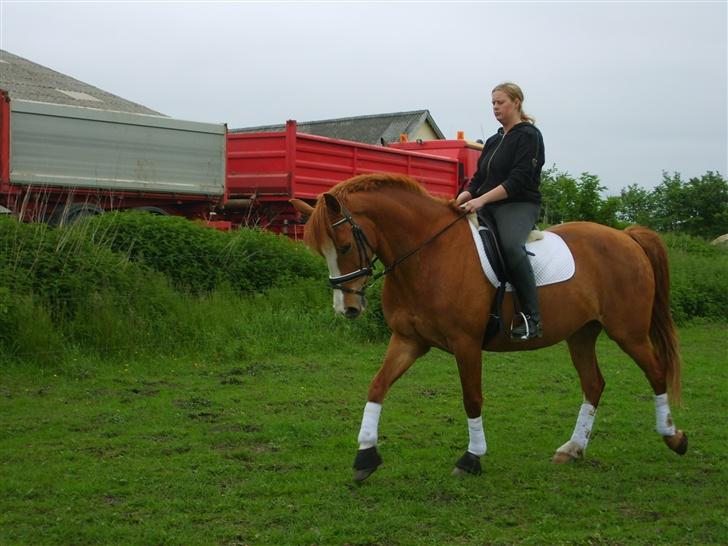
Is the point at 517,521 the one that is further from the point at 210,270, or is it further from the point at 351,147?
the point at 351,147

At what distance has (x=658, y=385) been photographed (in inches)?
291

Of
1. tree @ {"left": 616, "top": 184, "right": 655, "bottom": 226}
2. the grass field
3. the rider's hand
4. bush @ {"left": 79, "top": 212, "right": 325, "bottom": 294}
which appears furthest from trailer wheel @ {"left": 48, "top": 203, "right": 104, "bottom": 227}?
tree @ {"left": 616, "top": 184, "right": 655, "bottom": 226}

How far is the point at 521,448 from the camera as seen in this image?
754cm

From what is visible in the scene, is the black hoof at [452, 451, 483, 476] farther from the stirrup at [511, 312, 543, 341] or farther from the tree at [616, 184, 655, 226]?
the tree at [616, 184, 655, 226]

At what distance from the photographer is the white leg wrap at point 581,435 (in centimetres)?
712

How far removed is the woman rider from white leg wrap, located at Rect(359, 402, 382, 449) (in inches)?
47.5

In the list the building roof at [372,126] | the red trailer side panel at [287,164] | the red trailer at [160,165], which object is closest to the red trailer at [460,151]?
the red trailer at [160,165]

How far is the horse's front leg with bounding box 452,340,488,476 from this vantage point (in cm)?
653

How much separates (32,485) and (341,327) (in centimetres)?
733

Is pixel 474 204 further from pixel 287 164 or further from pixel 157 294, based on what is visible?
pixel 287 164

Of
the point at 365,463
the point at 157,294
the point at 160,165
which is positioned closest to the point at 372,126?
the point at 160,165

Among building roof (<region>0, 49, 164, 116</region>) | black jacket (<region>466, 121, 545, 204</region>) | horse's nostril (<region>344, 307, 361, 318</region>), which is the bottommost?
horse's nostril (<region>344, 307, 361, 318</region>)

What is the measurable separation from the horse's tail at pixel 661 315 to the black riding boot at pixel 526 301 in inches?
61.2

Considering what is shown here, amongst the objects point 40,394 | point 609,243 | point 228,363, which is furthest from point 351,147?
point 609,243
